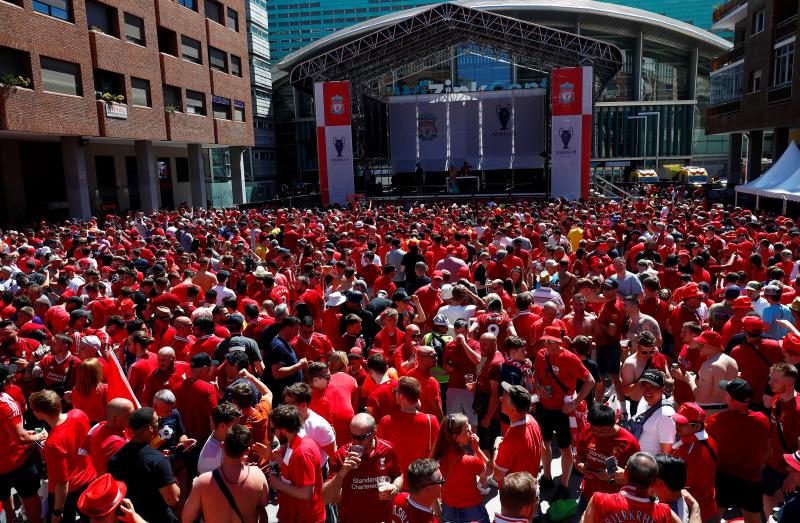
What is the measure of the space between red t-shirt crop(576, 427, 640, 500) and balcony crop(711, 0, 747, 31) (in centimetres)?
3455

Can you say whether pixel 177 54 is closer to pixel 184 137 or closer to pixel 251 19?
pixel 184 137

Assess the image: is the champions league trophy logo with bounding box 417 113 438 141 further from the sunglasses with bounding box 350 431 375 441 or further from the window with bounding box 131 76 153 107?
the sunglasses with bounding box 350 431 375 441

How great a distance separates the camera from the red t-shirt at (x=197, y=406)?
5113 millimetres

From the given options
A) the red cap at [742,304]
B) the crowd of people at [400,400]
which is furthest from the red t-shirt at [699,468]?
the red cap at [742,304]

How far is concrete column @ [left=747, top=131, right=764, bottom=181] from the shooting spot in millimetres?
31594

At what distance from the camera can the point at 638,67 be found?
192ft

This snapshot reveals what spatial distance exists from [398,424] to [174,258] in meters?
8.30

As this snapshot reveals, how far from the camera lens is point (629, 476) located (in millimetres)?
3369

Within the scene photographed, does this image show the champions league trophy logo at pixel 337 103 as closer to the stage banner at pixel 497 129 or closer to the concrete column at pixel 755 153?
the stage banner at pixel 497 129

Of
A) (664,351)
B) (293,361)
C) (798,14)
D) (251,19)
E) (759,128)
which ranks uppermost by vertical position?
(251,19)

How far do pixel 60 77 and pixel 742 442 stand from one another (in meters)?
24.4

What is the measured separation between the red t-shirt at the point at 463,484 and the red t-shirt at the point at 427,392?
56.0 inches

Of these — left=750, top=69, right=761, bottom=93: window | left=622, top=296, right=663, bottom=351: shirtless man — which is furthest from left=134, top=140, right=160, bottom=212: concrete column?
left=750, top=69, right=761, bottom=93: window

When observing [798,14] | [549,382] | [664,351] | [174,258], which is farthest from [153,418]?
[798,14]
